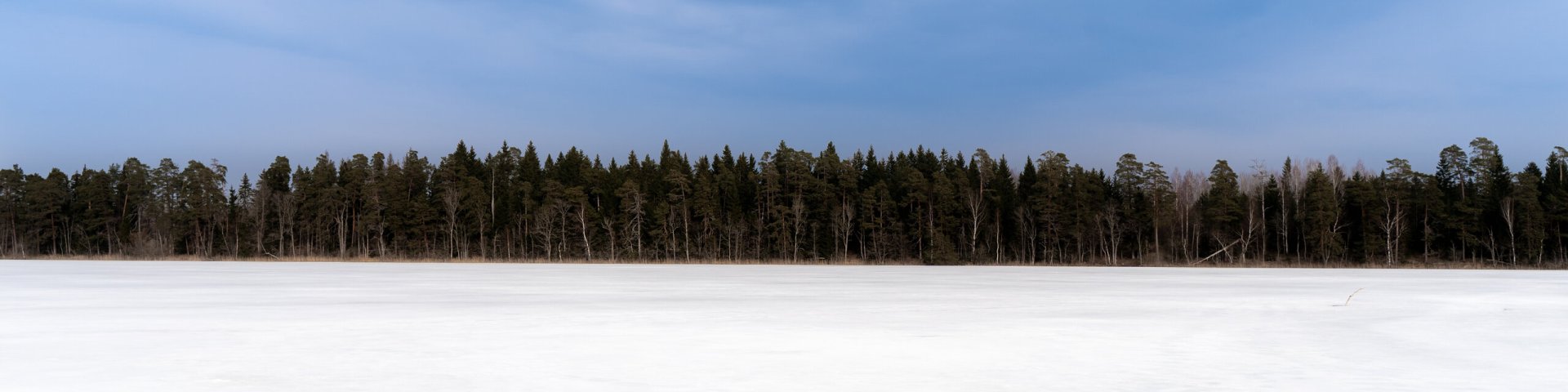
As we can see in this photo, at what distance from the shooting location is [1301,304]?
53.7 feet

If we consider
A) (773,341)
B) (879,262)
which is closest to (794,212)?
(879,262)

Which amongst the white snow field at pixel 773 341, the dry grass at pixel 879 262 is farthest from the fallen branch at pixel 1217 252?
the white snow field at pixel 773 341

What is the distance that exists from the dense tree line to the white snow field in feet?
152

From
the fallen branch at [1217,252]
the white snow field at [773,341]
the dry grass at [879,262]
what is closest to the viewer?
the white snow field at [773,341]

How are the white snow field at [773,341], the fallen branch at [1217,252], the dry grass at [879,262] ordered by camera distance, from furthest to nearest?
the fallen branch at [1217,252], the dry grass at [879,262], the white snow field at [773,341]

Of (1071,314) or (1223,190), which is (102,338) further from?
(1223,190)

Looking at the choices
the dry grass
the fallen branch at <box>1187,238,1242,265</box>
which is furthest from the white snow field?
the fallen branch at <box>1187,238,1242,265</box>

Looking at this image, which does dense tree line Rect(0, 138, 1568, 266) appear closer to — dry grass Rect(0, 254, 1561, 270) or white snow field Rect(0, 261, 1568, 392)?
dry grass Rect(0, 254, 1561, 270)

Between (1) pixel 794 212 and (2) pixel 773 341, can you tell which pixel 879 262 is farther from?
(2) pixel 773 341

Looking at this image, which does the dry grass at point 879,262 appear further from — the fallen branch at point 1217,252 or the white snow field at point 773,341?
the white snow field at point 773,341

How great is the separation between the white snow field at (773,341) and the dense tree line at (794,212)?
46.3 metres

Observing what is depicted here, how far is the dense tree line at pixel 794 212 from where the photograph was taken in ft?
212

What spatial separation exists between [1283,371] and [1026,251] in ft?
225

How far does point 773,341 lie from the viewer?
10.1m
